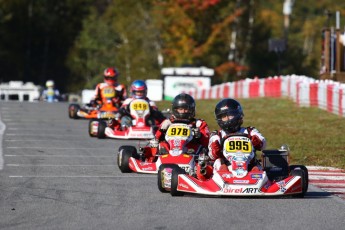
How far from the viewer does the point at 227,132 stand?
1379 cm

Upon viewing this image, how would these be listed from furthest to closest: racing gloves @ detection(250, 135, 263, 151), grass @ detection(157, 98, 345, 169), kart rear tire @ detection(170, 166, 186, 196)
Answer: grass @ detection(157, 98, 345, 169) < racing gloves @ detection(250, 135, 263, 151) < kart rear tire @ detection(170, 166, 186, 196)

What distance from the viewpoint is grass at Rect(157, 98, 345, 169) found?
1883cm

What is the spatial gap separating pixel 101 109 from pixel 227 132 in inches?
572

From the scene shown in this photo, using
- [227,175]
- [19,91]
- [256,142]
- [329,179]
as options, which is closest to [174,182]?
[227,175]

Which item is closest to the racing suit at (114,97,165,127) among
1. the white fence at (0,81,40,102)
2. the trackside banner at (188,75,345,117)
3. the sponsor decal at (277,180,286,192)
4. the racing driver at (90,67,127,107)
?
the racing driver at (90,67,127,107)

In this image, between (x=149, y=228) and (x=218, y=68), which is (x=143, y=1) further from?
(x=149, y=228)

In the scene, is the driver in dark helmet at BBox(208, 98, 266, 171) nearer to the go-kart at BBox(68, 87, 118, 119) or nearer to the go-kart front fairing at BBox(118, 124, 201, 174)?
the go-kart front fairing at BBox(118, 124, 201, 174)

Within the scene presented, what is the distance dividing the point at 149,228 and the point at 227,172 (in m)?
2.56

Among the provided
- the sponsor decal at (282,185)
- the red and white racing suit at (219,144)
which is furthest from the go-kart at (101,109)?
the sponsor decal at (282,185)

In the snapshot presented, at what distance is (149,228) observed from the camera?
10734 millimetres

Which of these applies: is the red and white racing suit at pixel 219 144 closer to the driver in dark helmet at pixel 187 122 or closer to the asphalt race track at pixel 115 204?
the asphalt race track at pixel 115 204

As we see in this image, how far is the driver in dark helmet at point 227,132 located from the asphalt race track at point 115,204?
63cm

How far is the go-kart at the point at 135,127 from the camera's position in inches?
874

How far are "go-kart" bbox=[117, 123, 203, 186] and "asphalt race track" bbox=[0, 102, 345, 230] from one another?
0.66 feet
